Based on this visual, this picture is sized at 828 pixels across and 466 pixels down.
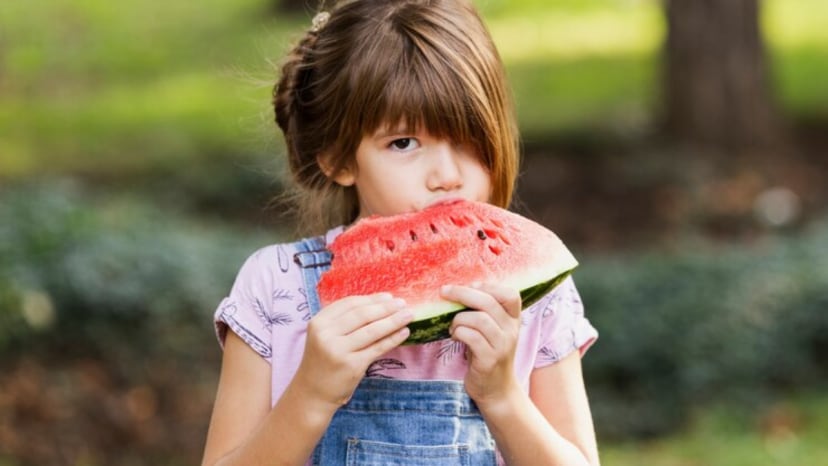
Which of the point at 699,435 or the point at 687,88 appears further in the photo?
the point at 687,88

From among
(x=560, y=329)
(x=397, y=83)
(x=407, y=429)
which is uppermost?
(x=397, y=83)

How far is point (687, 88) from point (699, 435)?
4.65m

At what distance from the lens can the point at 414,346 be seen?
2.85 meters

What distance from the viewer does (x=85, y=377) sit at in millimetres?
6578

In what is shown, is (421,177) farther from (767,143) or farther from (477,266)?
(767,143)

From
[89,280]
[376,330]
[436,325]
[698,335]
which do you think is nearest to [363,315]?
[376,330]

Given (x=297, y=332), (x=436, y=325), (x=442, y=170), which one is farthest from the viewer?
(x=297, y=332)

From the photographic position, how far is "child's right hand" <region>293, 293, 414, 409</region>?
240cm

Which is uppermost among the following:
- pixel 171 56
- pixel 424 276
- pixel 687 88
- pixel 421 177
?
pixel 171 56

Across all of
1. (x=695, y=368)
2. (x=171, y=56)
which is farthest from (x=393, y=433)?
(x=171, y=56)

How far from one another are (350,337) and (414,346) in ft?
1.56

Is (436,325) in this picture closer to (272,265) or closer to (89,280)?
(272,265)

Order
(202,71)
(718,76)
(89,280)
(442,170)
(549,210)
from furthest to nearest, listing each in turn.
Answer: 1. (202,71)
2. (718,76)
3. (549,210)
4. (89,280)
5. (442,170)

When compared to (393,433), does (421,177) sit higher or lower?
higher
